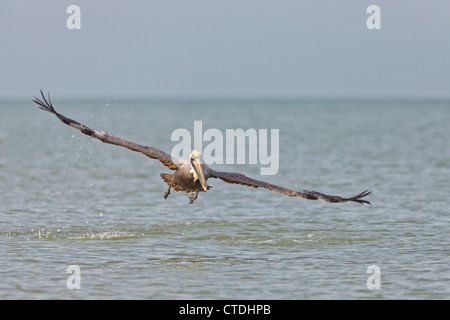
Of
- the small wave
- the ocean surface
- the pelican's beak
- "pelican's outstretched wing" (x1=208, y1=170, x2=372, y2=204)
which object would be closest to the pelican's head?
the pelican's beak

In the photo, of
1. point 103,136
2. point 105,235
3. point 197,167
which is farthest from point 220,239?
point 103,136

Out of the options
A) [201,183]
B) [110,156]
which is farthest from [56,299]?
[110,156]

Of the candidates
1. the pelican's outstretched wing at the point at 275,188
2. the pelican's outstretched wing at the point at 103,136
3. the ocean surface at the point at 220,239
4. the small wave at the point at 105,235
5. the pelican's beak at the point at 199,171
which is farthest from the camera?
the small wave at the point at 105,235

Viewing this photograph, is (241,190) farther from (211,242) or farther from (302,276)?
(302,276)

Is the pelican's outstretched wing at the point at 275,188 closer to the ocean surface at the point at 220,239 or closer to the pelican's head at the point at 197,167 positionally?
the pelican's head at the point at 197,167

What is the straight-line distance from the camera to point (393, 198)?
3081 cm

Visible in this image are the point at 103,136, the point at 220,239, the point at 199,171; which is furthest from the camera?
the point at 220,239

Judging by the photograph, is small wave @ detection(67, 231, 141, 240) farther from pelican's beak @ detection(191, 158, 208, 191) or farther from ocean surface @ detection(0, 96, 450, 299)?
pelican's beak @ detection(191, 158, 208, 191)

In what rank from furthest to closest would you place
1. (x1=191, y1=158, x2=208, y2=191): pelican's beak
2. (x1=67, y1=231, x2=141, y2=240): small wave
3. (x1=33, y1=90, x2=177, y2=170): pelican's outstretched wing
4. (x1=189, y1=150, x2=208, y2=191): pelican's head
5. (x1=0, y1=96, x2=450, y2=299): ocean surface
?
1. (x1=67, y1=231, x2=141, y2=240): small wave
2. (x1=189, y1=150, x2=208, y2=191): pelican's head
3. (x1=191, y1=158, x2=208, y2=191): pelican's beak
4. (x1=33, y1=90, x2=177, y2=170): pelican's outstretched wing
5. (x1=0, y1=96, x2=450, y2=299): ocean surface

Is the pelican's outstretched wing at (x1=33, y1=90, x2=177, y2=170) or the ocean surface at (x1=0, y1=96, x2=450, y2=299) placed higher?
the pelican's outstretched wing at (x1=33, y1=90, x2=177, y2=170)

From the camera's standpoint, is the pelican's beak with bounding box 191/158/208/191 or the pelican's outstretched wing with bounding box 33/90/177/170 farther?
the pelican's beak with bounding box 191/158/208/191

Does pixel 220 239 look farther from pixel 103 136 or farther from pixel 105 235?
pixel 103 136

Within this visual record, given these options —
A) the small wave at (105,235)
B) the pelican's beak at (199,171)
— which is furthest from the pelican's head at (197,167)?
the small wave at (105,235)

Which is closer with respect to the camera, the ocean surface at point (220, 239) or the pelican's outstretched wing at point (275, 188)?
the ocean surface at point (220, 239)
